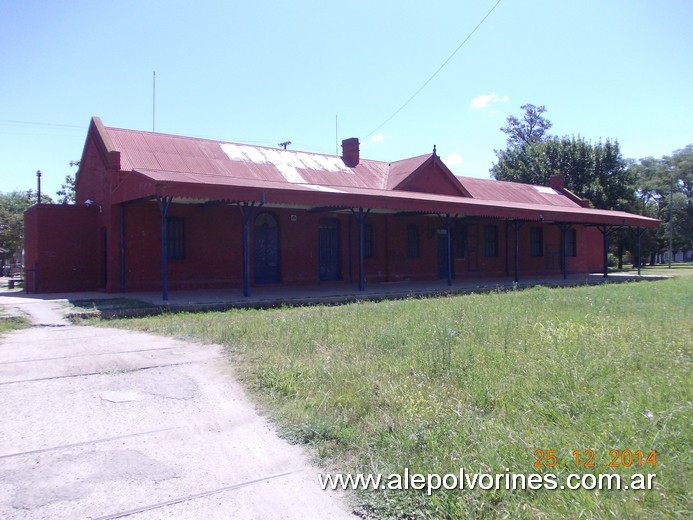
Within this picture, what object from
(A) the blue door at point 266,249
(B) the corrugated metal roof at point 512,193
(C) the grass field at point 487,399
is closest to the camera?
(C) the grass field at point 487,399

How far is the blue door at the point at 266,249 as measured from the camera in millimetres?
20627

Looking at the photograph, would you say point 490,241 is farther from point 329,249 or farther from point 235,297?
point 235,297

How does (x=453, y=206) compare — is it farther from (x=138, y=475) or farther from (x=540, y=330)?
(x=138, y=475)

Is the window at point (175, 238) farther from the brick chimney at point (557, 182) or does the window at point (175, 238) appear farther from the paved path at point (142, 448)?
the brick chimney at point (557, 182)

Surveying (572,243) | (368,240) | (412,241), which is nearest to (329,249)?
(368,240)

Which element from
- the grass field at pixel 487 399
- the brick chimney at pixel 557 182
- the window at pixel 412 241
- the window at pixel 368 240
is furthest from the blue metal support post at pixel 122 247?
the brick chimney at pixel 557 182

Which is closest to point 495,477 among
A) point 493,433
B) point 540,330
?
point 493,433

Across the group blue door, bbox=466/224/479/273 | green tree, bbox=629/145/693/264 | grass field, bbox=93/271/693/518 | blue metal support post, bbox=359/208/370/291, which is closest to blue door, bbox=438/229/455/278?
blue door, bbox=466/224/479/273

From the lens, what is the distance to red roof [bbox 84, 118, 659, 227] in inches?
613

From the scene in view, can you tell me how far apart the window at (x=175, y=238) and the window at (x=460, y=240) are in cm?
1325

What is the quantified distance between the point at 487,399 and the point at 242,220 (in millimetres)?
15622

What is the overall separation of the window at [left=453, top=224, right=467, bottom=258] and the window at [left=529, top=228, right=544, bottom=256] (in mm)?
5646

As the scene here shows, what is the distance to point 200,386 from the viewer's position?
7.00 meters

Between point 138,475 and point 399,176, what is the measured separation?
22.6 metres
